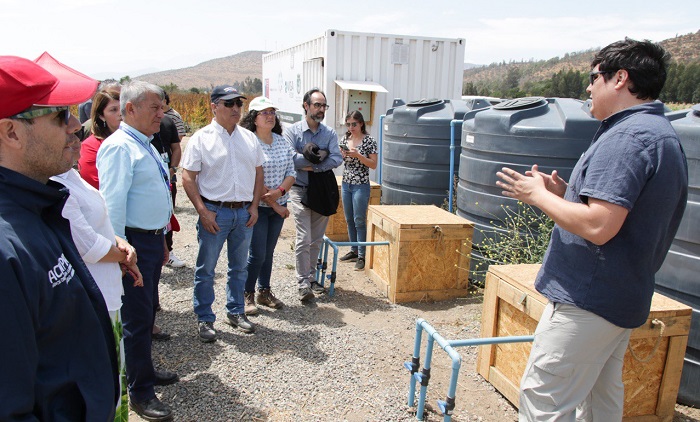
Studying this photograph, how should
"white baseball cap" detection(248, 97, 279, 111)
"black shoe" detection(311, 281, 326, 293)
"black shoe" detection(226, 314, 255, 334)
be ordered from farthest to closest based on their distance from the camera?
"black shoe" detection(311, 281, 326, 293), "white baseball cap" detection(248, 97, 279, 111), "black shoe" detection(226, 314, 255, 334)

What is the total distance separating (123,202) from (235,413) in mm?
1436

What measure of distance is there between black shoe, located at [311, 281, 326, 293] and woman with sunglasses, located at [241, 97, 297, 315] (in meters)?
0.82

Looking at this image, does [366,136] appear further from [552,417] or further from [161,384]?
[552,417]

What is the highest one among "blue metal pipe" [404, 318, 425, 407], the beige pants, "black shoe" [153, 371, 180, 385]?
the beige pants

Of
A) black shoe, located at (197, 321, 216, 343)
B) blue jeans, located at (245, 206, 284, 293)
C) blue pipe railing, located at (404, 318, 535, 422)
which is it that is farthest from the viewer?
blue jeans, located at (245, 206, 284, 293)

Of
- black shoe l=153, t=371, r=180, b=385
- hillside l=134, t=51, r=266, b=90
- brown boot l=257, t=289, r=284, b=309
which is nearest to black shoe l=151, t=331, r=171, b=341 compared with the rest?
black shoe l=153, t=371, r=180, b=385

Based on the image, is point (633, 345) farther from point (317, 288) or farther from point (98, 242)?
point (317, 288)

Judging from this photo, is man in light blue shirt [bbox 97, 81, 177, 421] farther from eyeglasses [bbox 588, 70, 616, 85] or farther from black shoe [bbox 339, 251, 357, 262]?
black shoe [bbox 339, 251, 357, 262]

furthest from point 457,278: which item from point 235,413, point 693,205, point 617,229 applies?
point 617,229

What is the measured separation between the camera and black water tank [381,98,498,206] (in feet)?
21.4

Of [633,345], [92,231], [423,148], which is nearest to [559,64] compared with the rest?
[423,148]

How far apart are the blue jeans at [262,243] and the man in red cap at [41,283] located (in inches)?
119

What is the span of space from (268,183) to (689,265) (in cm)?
311

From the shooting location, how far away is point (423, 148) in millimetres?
6598
